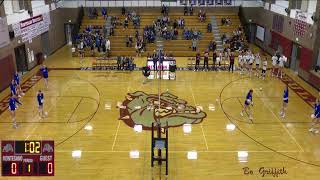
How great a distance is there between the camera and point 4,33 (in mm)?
25391

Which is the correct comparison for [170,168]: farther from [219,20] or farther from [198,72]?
[219,20]

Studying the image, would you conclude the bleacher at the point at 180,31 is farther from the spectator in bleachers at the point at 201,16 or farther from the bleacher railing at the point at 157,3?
the bleacher railing at the point at 157,3

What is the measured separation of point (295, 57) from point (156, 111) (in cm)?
1592

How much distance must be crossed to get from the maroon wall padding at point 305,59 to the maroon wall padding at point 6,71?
23.0 meters

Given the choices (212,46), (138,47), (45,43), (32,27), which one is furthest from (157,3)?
(32,27)

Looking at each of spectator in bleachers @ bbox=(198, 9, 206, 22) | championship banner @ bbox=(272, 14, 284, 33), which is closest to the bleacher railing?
spectator in bleachers @ bbox=(198, 9, 206, 22)

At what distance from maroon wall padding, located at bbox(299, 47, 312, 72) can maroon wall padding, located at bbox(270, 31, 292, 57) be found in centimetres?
280

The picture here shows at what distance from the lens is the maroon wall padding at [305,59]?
1054 inches

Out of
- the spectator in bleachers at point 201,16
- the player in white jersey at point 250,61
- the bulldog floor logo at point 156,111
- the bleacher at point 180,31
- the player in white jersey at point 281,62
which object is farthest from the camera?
the spectator in bleachers at point 201,16

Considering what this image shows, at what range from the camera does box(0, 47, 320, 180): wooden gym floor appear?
14.4m

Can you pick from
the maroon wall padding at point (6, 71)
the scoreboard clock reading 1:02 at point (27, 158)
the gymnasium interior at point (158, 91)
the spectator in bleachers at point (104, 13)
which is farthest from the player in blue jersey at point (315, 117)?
the spectator in bleachers at point (104, 13)

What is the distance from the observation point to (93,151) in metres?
15.8

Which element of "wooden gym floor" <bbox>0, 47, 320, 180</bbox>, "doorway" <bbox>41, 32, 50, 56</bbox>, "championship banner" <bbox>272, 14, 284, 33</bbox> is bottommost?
"wooden gym floor" <bbox>0, 47, 320, 180</bbox>

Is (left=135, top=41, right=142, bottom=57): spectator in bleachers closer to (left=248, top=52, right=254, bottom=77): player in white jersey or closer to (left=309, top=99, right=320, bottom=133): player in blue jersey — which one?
(left=248, top=52, right=254, bottom=77): player in white jersey
